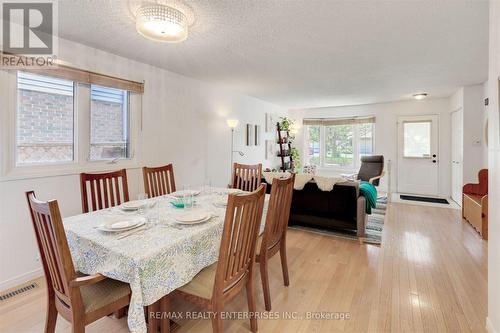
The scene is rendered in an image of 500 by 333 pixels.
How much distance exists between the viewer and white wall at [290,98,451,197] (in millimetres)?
5930

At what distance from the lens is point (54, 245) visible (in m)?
1.25

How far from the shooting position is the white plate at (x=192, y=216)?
5.66 feet

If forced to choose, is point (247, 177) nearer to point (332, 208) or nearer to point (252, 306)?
point (332, 208)

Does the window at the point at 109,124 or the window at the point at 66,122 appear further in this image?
the window at the point at 109,124

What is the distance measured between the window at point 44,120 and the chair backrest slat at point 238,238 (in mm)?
2314

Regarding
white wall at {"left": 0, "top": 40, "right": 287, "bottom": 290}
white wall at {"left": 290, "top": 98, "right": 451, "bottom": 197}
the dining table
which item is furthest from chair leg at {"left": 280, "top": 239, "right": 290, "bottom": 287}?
white wall at {"left": 290, "top": 98, "right": 451, "bottom": 197}

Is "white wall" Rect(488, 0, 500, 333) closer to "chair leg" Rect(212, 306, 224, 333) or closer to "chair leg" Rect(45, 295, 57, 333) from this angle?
"chair leg" Rect(212, 306, 224, 333)

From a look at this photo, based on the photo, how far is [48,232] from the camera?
126 cm

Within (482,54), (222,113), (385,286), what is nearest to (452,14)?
(482,54)

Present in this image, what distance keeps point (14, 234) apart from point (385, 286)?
11.2 feet

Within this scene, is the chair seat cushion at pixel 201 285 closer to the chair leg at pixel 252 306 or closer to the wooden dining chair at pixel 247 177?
the chair leg at pixel 252 306

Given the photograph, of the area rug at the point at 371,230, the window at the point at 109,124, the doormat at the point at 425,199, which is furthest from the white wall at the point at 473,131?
the window at the point at 109,124

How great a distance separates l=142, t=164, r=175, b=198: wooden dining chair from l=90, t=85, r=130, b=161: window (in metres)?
0.78

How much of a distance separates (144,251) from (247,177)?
6.89 feet
